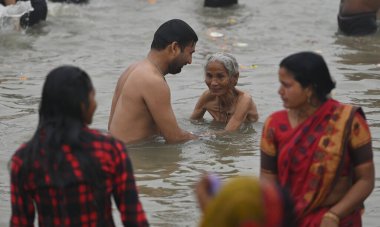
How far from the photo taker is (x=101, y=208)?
150 inches

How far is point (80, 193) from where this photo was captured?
375 cm

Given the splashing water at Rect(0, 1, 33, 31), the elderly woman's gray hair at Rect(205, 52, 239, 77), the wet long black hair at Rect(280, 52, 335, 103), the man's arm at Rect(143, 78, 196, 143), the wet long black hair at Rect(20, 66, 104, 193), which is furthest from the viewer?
the splashing water at Rect(0, 1, 33, 31)

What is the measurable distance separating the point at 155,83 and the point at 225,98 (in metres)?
1.45

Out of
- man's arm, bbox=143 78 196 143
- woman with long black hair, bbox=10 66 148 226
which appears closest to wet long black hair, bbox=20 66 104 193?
woman with long black hair, bbox=10 66 148 226

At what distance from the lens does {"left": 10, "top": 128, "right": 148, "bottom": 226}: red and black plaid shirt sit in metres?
3.74

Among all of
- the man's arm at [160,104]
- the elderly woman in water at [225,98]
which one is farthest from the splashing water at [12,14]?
the man's arm at [160,104]

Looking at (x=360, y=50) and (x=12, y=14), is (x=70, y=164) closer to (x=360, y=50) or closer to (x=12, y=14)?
(x=360, y=50)

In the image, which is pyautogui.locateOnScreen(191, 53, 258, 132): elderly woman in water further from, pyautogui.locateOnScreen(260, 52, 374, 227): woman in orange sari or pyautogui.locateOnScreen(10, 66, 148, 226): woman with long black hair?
pyautogui.locateOnScreen(10, 66, 148, 226): woman with long black hair

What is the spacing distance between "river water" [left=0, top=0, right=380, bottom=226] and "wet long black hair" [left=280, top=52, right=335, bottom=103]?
209 cm

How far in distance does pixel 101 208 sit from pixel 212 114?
4.85 meters

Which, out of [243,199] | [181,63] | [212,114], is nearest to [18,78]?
[212,114]

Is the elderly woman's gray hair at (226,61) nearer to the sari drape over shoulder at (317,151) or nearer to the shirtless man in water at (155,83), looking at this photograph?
the shirtless man in water at (155,83)

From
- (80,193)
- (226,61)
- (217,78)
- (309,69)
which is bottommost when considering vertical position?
(217,78)

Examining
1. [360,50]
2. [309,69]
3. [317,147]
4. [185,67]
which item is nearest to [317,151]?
[317,147]
